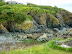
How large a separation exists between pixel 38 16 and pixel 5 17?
16055mm

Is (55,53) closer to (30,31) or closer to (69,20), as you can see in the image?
(30,31)

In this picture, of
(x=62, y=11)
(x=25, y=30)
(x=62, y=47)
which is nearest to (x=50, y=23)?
(x=62, y=11)

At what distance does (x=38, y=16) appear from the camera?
3894cm

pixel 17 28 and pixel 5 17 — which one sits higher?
pixel 5 17

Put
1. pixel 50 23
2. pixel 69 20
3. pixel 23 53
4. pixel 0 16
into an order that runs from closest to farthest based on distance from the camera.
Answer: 1. pixel 23 53
2. pixel 0 16
3. pixel 50 23
4. pixel 69 20

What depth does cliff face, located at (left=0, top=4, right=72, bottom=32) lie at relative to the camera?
25.7 metres

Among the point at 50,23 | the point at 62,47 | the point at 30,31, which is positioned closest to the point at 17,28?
the point at 30,31

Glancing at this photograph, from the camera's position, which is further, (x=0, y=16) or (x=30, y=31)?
(x=30, y=31)

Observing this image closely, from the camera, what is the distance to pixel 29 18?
34656 millimetres

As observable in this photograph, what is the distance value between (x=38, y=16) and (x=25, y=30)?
11.8 m

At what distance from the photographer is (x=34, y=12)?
38.7 m

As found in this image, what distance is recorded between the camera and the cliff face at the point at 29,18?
84.3 feet

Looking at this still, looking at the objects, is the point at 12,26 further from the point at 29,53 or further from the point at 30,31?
the point at 29,53

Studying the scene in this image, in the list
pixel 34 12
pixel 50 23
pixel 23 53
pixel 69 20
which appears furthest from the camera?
pixel 69 20
